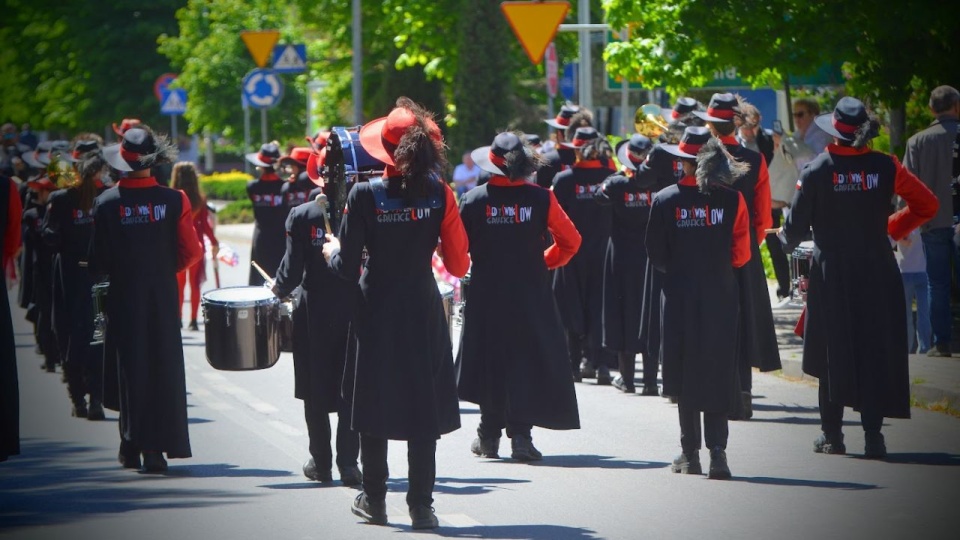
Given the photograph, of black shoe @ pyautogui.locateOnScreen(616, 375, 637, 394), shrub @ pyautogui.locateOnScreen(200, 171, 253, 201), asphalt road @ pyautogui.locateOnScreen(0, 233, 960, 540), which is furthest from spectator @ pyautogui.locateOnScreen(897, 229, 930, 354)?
shrub @ pyautogui.locateOnScreen(200, 171, 253, 201)

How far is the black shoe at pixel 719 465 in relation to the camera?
31.9ft

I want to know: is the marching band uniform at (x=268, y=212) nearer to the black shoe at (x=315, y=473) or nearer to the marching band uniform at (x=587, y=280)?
the marching band uniform at (x=587, y=280)

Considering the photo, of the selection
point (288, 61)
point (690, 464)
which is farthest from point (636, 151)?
point (288, 61)

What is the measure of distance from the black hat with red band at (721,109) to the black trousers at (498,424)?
2735mm

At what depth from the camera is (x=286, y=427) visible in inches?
A: 478

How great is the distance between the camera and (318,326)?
31.3 ft

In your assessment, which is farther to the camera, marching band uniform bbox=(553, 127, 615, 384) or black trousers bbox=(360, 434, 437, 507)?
marching band uniform bbox=(553, 127, 615, 384)

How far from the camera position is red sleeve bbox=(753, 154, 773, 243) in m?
11.8

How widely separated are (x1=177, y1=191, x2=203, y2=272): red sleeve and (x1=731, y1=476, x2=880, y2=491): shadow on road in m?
3.44

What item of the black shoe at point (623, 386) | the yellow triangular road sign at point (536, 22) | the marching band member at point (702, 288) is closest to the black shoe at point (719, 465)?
the marching band member at point (702, 288)

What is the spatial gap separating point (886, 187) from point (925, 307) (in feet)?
15.3

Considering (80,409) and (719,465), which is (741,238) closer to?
(719,465)

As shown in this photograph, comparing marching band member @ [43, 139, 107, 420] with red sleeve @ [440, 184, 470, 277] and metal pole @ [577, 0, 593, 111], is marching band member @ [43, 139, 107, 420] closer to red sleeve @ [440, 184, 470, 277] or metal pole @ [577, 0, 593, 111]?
red sleeve @ [440, 184, 470, 277]

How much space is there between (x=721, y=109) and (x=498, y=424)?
288 cm
